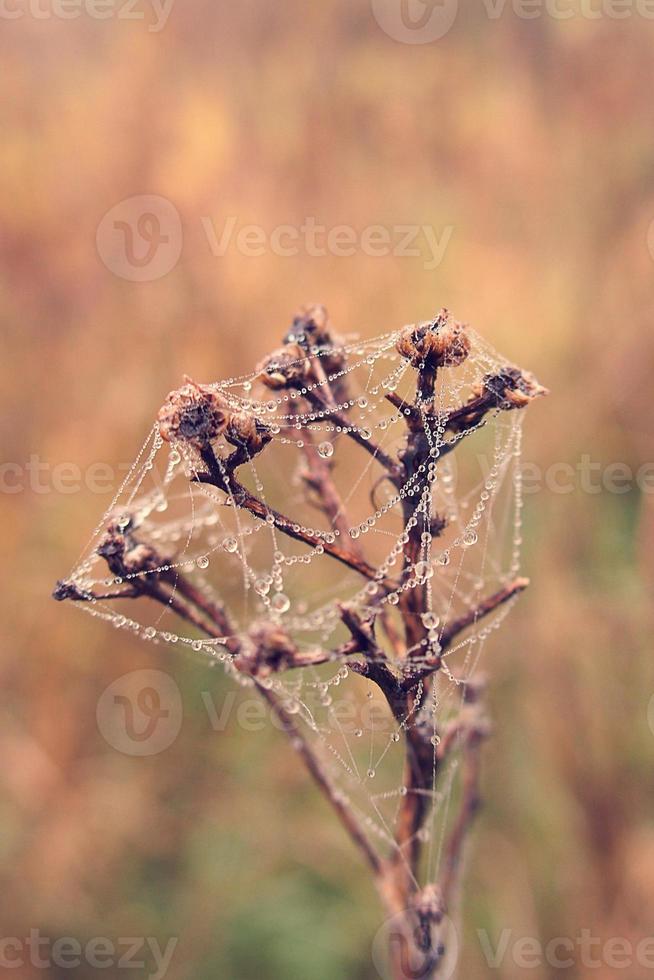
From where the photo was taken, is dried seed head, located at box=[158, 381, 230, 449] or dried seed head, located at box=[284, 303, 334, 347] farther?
dried seed head, located at box=[284, 303, 334, 347]

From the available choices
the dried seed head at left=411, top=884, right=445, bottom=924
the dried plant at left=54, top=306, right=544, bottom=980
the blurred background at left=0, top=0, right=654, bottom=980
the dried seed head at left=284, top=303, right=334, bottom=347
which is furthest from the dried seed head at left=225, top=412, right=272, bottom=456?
the blurred background at left=0, top=0, right=654, bottom=980

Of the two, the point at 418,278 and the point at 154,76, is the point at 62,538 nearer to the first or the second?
the point at 418,278

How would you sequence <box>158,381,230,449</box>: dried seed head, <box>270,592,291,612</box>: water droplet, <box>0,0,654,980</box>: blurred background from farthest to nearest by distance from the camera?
<box>0,0,654,980</box>: blurred background
<box>270,592,291,612</box>: water droplet
<box>158,381,230,449</box>: dried seed head

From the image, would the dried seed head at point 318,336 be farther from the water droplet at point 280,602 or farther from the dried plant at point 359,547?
the water droplet at point 280,602

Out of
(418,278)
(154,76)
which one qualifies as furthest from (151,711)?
(154,76)

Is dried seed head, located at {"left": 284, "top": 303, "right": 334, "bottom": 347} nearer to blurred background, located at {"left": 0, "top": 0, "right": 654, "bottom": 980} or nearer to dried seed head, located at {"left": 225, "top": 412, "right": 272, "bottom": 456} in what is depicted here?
dried seed head, located at {"left": 225, "top": 412, "right": 272, "bottom": 456}

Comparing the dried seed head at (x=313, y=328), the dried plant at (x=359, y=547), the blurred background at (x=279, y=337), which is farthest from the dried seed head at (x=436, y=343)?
the blurred background at (x=279, y=337)
